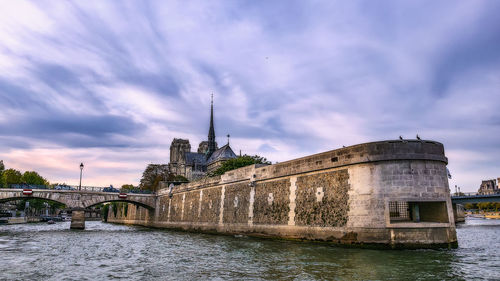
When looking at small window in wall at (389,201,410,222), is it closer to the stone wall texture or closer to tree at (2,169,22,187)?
the stone wall texture

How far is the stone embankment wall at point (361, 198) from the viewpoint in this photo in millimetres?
17125

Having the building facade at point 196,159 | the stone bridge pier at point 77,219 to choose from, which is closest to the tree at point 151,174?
the building facade at point 196,159

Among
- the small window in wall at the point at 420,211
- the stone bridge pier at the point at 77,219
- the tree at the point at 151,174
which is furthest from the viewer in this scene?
the tree at the point at 151,174

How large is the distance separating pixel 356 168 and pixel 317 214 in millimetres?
3849

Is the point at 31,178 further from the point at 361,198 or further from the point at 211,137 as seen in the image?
the point at 361,198

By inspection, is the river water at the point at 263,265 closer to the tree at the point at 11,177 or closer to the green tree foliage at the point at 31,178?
the tree at the point at 11,177

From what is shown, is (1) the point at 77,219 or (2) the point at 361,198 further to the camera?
(1) the point at 77,219

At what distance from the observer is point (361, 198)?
18.0 meters

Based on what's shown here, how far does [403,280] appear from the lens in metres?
9.91

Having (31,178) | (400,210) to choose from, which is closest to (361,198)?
(400,210)

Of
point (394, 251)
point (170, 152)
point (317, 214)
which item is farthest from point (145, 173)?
point (394, 251)

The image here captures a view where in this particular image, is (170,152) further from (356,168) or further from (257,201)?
(356,168)

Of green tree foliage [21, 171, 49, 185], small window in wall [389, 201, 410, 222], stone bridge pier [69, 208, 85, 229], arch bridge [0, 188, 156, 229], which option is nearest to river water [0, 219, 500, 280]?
small window in wall [389, 201, 410, 222]

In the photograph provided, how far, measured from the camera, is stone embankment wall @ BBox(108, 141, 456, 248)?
56.2 ft
